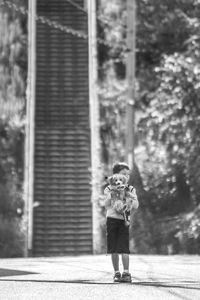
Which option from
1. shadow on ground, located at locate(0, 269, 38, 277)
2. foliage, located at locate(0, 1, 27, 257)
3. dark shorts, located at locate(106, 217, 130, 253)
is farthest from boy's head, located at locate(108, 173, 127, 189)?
foliage, located at locate(0, 1, 27, 257)

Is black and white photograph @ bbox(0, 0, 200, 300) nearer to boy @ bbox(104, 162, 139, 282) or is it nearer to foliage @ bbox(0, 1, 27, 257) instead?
foliage @ bbox(0, 1, 27, 257)

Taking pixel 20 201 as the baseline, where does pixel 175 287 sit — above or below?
below

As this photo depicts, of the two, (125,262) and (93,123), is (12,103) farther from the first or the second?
(125,262)

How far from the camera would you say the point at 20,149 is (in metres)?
23.1

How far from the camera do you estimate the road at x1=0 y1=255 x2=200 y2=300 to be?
300 inches

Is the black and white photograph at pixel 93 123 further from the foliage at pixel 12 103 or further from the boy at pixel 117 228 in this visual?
the boy at pixel 117 228

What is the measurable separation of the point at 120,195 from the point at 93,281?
88 cm

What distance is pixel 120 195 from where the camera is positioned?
8.92 m

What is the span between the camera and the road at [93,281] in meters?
7.61

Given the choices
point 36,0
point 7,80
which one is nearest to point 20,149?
point 7,80

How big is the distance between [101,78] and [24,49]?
214cm

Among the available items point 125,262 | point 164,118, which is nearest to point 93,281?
point 125,262

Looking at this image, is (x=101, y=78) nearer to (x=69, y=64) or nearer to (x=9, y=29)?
(x=69, y=64)

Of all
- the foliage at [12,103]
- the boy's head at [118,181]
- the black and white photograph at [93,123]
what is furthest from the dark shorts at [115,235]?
the foliage at [12,103]
